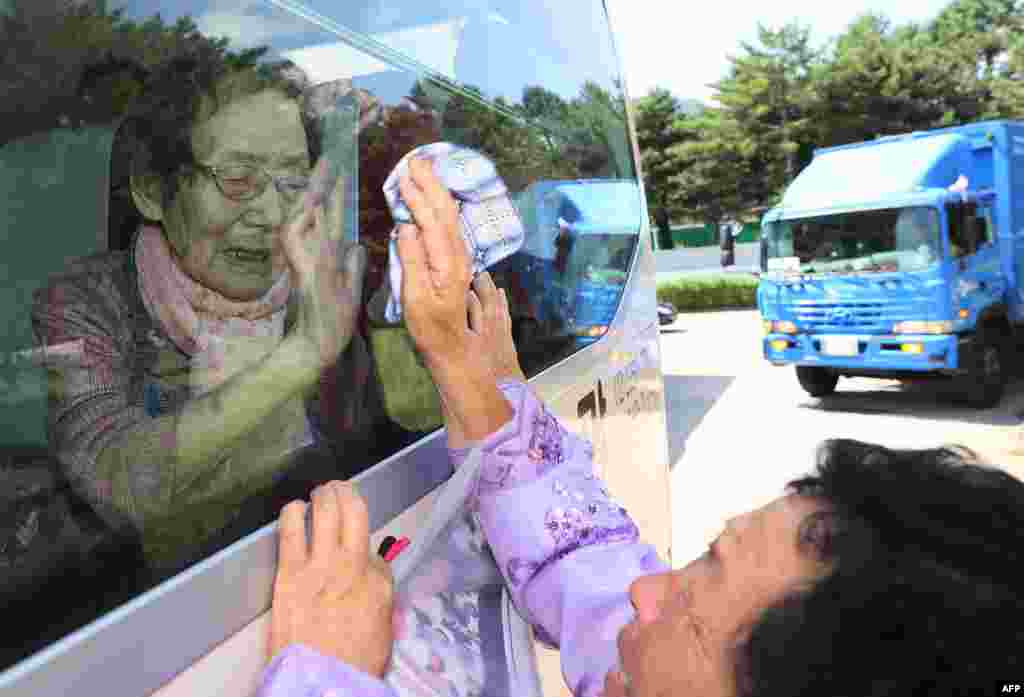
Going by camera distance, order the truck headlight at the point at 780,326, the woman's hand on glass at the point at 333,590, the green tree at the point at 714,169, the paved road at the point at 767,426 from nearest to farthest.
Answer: the woman's hand on glass at the point at 333,590
the paved road at the point at 767,426
the truck headlight at the point at 780,326
the green tree at the point at 714,169

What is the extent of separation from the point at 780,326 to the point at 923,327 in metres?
1.36

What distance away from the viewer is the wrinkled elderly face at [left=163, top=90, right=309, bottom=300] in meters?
1.12

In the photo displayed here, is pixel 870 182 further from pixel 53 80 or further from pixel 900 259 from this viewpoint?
pixel 53 80

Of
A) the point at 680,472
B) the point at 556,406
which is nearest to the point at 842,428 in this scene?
the point at 680,472

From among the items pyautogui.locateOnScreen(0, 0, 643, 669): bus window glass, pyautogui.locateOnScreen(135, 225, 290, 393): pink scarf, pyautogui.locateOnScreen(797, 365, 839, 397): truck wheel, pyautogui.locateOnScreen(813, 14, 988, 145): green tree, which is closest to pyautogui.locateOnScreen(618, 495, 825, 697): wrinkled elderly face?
pyautogui.locateOnScreen(0, 0, 643, 669): bus window glass

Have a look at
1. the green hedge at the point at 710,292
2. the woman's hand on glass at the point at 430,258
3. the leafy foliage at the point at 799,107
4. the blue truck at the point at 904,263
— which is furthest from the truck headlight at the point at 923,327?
the leafy foliage at the point at 799,107

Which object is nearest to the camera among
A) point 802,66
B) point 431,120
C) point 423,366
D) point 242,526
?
point 242,526

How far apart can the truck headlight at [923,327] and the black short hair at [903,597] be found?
7.68 metres

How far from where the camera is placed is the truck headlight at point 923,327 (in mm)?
7891

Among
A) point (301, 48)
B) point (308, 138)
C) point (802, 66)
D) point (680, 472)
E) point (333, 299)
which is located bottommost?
point (680, 472)

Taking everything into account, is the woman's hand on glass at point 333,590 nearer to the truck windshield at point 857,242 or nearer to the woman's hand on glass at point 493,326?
the woman's hand on glass at point 493,326

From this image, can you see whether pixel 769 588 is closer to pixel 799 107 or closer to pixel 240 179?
pixel 240 179

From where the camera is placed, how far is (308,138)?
121 centimetres

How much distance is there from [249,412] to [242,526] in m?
0.14
